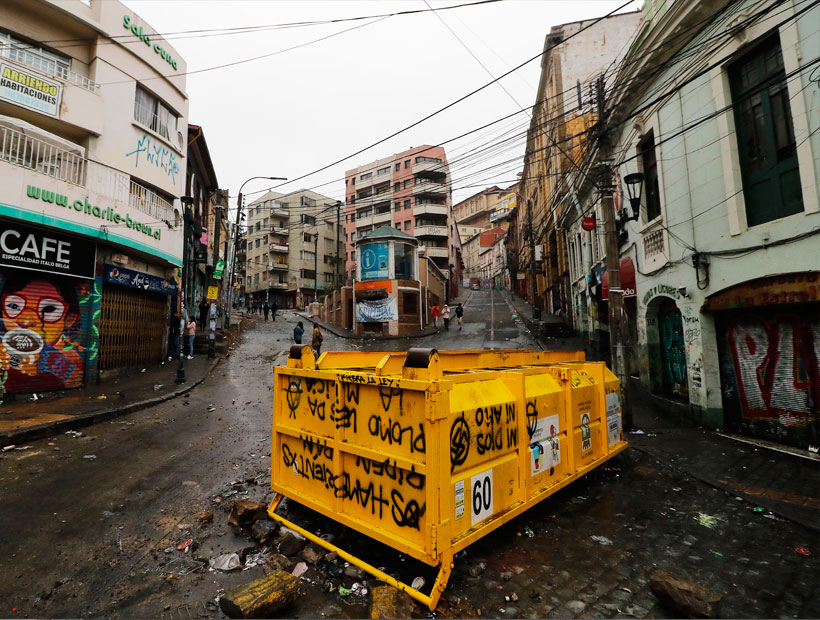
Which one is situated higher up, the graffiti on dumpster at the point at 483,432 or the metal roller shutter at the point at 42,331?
the metal roller shutter at the point at 42,331

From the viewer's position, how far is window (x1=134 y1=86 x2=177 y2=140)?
1370 centimetres

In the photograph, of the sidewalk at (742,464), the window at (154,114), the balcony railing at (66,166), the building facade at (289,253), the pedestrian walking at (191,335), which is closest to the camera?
the sidewalk at (742,464)

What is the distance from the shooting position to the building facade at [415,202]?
165 ft

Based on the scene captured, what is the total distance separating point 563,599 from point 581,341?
18.4m

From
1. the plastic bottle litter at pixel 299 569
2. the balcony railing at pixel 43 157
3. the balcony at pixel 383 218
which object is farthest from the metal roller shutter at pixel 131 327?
the balcony at pixel 383 218

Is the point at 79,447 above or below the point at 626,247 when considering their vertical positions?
below

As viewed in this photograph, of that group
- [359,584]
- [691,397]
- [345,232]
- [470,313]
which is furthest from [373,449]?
[345,232]

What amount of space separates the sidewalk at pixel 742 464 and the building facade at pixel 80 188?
14.6 m

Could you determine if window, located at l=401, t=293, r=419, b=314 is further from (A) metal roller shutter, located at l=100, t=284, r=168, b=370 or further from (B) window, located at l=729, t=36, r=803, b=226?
(B) window, located at l=729, t=36, r=803, b=226

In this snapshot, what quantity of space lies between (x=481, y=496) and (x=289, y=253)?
193 feet

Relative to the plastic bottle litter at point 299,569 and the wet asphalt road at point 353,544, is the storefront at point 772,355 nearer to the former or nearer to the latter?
the wet asphalt road at point 353,544

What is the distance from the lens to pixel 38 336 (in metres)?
10.4

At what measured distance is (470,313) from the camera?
34.8m

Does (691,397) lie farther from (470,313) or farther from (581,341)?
(470,313)
